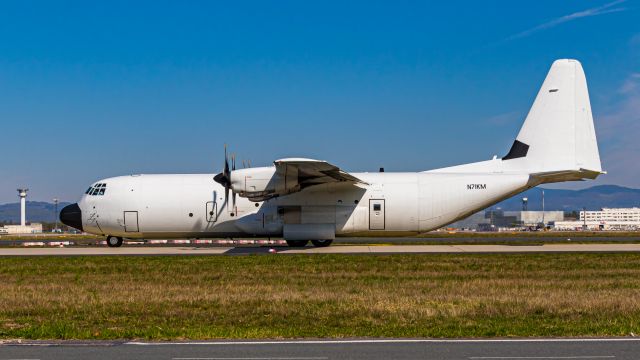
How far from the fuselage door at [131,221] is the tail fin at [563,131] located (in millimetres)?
21164

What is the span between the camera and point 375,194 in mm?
36094

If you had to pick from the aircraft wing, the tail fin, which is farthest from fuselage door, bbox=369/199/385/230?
the tail fin

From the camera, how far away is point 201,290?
789 inches

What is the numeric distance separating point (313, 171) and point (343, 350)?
76.3ft

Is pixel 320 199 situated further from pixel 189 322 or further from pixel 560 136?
pixel 189 322

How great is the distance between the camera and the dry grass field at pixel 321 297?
13.2 m

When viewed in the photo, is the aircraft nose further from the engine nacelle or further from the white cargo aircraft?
the engine nacelle

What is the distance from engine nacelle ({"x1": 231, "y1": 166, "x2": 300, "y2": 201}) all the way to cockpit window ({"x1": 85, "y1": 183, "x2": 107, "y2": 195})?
8.76 meters

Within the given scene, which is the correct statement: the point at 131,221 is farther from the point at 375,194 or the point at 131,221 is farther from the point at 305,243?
the point at 375,194

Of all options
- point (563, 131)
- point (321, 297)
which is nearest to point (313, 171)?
point (563, 131)

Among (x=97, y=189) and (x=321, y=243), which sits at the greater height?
(x=97, y=189)

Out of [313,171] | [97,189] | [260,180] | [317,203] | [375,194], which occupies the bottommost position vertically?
[317,203]

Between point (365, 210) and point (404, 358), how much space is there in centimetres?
2613

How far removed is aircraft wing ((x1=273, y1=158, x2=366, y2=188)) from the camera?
32.1 metres
